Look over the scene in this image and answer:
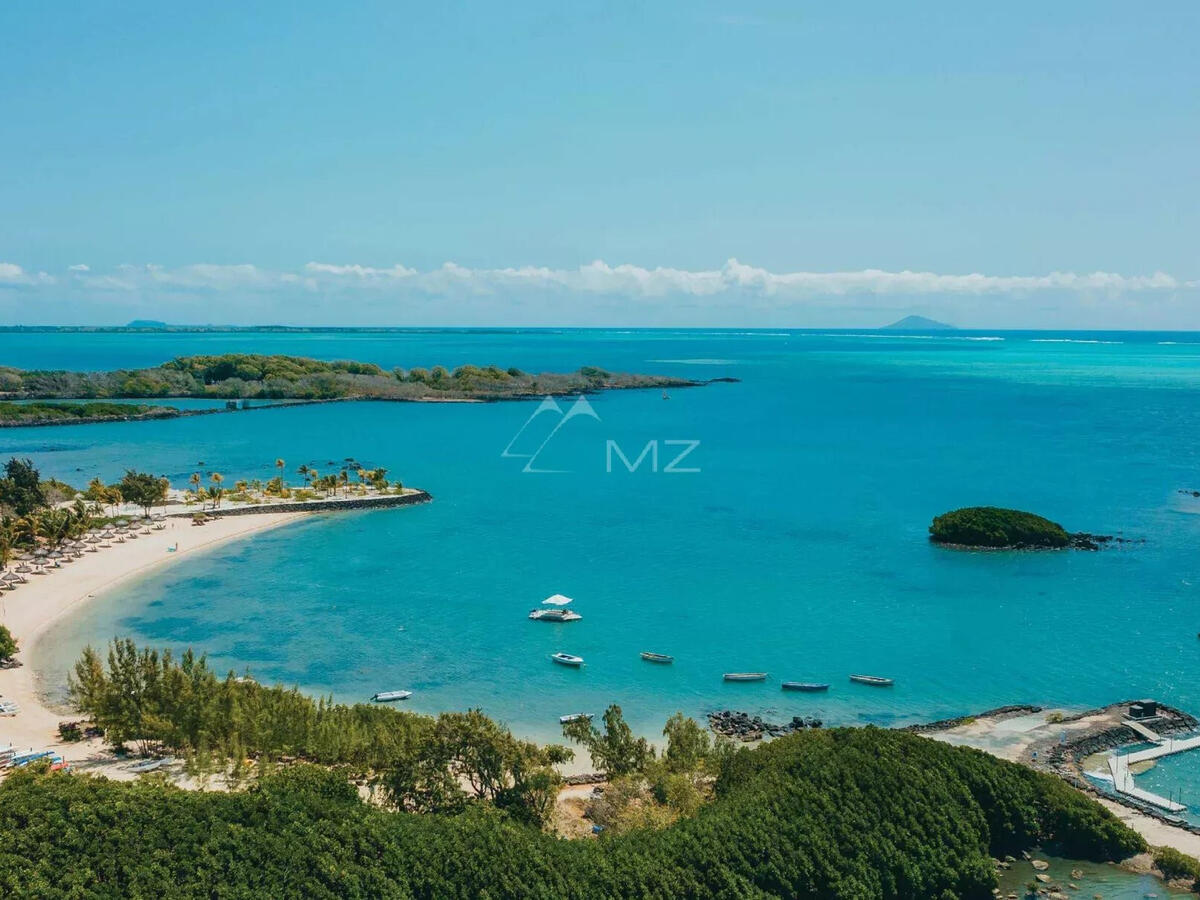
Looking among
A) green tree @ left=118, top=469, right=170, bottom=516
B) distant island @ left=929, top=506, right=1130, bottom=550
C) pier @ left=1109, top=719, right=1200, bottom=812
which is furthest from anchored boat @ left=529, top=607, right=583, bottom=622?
green tree @ left=118, top=469, right=170, bottom=516

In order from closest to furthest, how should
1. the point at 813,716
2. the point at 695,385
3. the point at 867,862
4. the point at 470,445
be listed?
the point at 867,862
the point at 813,716
the point at 470,445
the point at 695,385

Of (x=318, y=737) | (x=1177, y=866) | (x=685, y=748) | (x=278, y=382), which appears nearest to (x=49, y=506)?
(x=318, y=737)

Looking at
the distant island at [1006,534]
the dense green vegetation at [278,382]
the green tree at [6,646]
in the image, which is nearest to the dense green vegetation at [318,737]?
the green tree at [6,646]

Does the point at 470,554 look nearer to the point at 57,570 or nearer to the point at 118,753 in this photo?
the point at 57,570

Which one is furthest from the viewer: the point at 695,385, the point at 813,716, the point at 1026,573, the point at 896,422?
the point at 695,385

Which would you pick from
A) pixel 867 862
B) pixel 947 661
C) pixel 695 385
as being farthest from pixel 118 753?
pixel 695 385

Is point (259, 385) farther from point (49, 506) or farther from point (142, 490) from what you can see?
point (49, 506)

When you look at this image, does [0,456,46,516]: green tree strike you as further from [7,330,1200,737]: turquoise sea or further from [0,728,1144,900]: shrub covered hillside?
[0,728,1144,900]: shrub covered hillside

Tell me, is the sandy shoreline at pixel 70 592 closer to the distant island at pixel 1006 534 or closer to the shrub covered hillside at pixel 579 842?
the shrub covered hillside at pixel 579 842
